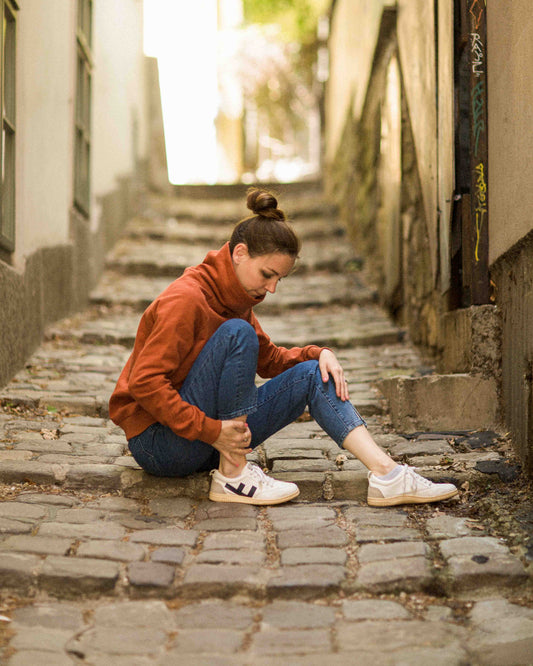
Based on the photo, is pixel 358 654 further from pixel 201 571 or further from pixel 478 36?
pixel 478 36

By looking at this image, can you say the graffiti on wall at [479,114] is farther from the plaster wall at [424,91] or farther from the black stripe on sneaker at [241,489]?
the black stripe on sneaker at [241,489]

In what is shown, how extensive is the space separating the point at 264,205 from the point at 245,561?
130 cm

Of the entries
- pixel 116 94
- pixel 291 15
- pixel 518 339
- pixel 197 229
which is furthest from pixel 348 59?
pixel 518 339

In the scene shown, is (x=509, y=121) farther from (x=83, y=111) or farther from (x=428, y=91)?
(x=83, y=111)

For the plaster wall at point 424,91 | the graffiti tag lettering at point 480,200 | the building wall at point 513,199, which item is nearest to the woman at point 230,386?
the building wall at point 513,199

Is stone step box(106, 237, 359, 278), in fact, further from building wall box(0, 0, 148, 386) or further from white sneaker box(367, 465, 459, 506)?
white sneaker box(367, 465, 459, 506)

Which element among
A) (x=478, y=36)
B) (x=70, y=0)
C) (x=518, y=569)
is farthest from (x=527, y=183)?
(x=70, y=0)

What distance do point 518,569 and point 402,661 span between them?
2.13 ft

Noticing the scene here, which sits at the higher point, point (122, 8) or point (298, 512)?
point (122, 8)

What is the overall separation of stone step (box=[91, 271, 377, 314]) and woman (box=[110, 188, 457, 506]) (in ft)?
13.6

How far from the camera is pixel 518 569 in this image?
262 centimetres

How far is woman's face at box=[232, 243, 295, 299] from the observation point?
319cm

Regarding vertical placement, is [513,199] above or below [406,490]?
above

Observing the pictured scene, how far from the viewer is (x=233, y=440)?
122 inches
